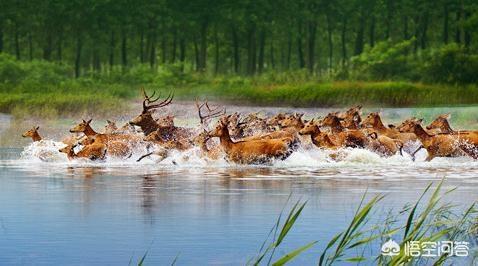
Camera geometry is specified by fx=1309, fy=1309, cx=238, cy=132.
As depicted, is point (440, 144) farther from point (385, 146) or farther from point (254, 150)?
point (254, 150)

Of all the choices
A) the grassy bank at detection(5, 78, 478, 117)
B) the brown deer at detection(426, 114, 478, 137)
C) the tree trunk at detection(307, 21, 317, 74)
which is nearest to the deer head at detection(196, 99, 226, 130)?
the grassy bank at detection(5, 78, 478, 117)

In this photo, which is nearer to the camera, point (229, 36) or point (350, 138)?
point (350, 138)

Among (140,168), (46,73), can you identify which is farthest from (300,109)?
(140,168)

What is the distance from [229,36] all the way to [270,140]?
183 ft

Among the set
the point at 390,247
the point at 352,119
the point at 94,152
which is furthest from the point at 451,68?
the point at 390,247

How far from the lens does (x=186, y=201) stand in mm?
18875

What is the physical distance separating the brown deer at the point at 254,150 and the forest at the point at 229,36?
2965 centimetres

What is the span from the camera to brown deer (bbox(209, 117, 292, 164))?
26219 mm

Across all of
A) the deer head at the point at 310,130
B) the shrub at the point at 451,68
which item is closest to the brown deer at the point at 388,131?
the deer head at the point at 310,130

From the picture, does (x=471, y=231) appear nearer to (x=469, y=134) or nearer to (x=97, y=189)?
(x=97, y=189)

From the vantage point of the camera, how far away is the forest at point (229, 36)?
60.0m

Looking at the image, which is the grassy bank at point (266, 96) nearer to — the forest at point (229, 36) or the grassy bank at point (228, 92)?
the grassy bank at point (228, 92)

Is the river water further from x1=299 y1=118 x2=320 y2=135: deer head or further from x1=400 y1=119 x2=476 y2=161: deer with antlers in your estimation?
x1=299 y1=118 x2=320 y2=135: deer head

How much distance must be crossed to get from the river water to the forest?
29.6 meters
